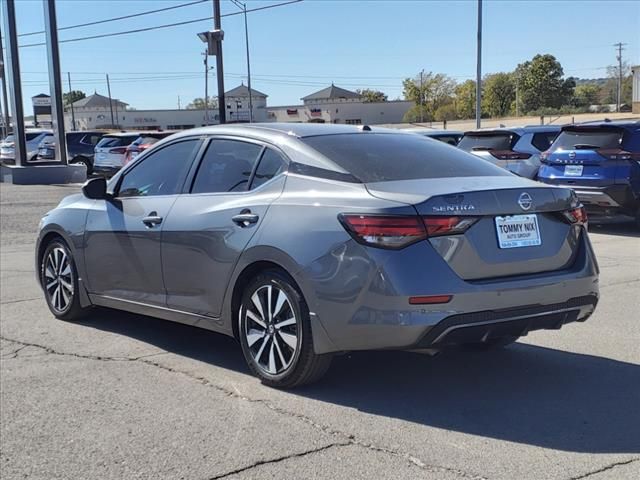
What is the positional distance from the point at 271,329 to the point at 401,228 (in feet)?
3.77

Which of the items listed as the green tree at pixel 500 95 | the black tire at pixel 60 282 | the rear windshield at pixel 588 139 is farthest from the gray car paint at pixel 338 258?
the green tree at pixel 500 95

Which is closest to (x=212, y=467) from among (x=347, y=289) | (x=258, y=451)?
(x=258, y=451)

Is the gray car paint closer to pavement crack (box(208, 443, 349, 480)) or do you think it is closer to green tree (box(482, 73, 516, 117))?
pavement crack (box(208, 443, 349, 480))

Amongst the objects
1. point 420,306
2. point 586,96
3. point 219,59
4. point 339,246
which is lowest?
point 420,306

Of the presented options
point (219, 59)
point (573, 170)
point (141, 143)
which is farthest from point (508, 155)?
point (141, 143)

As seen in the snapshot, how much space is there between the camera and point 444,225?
162 inches

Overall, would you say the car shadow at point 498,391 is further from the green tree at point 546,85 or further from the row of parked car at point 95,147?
the green tree at point 546,85

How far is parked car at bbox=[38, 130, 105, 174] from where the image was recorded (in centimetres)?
3084

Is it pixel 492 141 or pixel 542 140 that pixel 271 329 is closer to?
pixel 492 141

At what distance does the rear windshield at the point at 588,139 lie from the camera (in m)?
11.9

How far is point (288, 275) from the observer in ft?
14.9

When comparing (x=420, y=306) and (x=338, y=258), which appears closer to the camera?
(x=420, y=306)

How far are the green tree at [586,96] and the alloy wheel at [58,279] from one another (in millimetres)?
97127

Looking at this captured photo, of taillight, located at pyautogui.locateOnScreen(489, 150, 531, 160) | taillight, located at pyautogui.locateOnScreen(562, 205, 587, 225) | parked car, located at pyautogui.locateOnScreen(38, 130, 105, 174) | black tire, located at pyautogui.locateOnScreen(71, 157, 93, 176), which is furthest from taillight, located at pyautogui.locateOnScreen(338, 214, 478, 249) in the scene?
parked car, located at pyautogui.locateOnScreen(38, 130, 105, 174)
